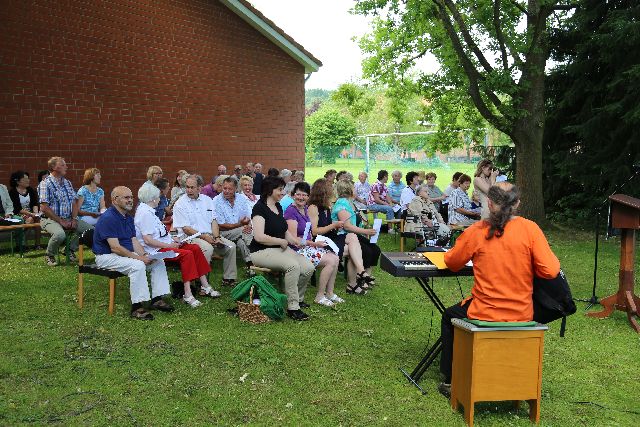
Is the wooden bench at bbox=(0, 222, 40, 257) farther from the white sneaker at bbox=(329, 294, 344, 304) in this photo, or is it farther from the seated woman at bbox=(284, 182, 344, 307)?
the white sneaker at bbox=(329, 294, 344, 304)

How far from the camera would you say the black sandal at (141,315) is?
6.63 metres

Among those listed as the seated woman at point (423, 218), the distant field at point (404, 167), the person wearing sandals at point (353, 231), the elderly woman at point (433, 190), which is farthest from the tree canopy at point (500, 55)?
the distant field at point (404, 167)

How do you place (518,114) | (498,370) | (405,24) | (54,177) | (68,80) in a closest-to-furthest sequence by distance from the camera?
1. (498,370)
2. (54,177)
3. (68,80)
4. (518,114)
5. (405,24)

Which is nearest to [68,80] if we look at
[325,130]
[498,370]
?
[498,370]

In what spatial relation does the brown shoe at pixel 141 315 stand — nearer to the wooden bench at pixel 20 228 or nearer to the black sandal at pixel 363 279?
the black sandal at pixel 363 279

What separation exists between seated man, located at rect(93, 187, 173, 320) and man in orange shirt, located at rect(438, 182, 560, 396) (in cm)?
376

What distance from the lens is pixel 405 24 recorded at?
14.6 metres

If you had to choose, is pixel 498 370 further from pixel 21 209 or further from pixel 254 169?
pixel 254 169

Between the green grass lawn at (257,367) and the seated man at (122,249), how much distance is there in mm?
300

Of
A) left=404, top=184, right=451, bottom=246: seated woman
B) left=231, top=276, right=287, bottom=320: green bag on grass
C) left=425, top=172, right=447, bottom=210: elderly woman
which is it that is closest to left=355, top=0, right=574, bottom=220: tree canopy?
left=425, top=172, right=447, bottom=210: elderly woman

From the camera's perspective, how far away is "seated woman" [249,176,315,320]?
269 inches

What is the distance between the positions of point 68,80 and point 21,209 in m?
3.10

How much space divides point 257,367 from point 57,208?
5.52 metres

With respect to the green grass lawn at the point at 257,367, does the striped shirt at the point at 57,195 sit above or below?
above
